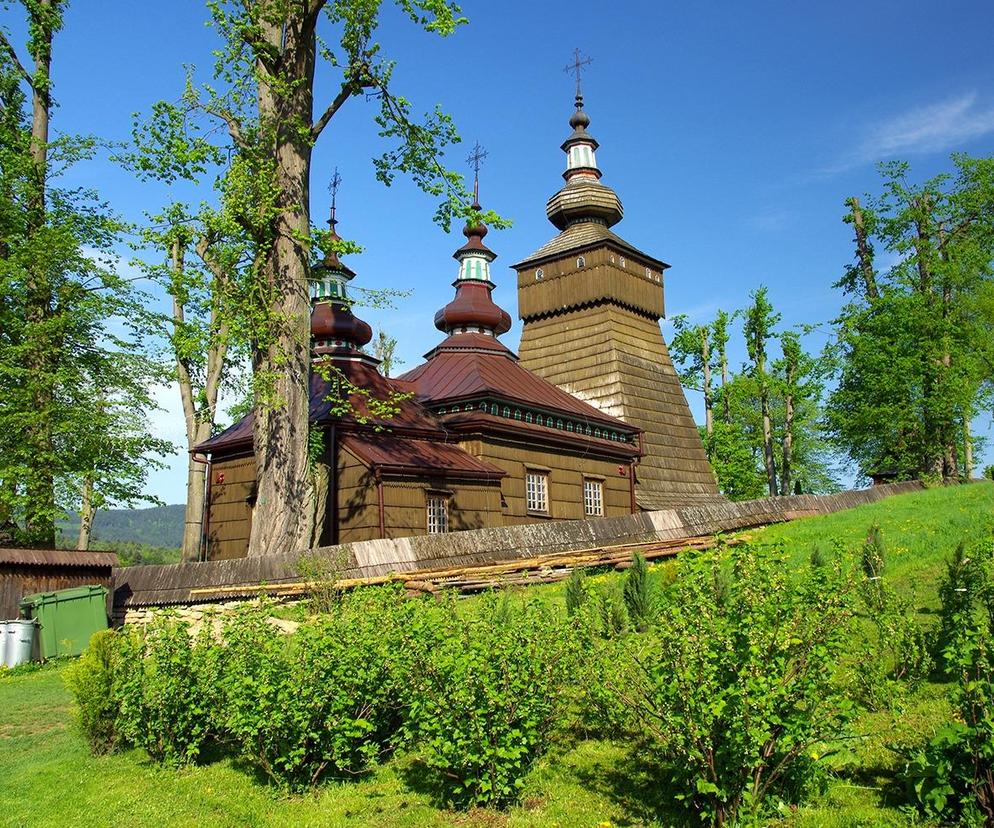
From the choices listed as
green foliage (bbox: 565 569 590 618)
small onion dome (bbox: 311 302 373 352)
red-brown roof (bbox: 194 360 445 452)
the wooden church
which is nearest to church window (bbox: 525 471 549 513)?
the wooden church

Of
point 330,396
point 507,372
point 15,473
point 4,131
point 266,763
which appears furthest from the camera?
point 507,372

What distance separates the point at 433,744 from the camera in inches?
229

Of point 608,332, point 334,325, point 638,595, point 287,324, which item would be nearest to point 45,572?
point 287,324

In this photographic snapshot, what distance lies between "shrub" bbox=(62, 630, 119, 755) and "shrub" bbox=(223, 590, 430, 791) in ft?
6.08

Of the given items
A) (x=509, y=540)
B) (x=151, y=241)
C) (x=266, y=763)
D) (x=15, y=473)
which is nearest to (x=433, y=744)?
(x=266, y=763)

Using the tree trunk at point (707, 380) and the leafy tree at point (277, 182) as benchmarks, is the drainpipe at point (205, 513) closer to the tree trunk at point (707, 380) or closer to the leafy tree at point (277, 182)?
the leafy tree at point (277, 182)

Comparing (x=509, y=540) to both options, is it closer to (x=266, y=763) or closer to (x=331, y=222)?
(x=266, y=763)

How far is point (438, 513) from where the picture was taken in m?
22.7

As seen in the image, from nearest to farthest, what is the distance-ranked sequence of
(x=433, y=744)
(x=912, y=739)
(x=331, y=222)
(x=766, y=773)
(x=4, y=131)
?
(x=766, y=773)
(x=433, y=744)
(x=912, y=739)
(x=4, y=131)
(x=331, y=222)

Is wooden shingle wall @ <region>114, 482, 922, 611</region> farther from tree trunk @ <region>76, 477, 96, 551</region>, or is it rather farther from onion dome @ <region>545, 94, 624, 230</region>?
onion dome @ <region>545, 94, 624, 230</region>

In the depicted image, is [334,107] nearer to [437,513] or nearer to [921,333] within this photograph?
[437,513]

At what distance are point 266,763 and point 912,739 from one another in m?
5.19

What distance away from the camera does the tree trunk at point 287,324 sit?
15.8 meters

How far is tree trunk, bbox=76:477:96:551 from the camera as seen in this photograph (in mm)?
23567
